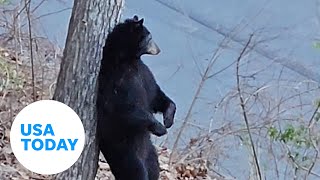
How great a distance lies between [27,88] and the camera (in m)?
6.82

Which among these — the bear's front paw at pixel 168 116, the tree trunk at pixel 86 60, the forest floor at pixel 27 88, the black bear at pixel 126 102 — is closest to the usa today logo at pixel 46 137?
the black bear at pixel 126 102

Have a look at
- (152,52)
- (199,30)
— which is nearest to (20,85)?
(152,52)

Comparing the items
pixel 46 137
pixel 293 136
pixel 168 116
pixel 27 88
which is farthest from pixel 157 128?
pixel 27 88

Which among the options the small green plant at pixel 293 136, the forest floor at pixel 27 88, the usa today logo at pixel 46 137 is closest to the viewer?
the usa today logo at pixel 46 137

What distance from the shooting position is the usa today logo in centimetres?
402

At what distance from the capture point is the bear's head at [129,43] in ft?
14.3

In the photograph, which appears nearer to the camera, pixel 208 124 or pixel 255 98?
pixel 255 98

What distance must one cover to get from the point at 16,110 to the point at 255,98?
192 cm

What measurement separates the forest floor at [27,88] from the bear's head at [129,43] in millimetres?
1955

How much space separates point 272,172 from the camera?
23.0 ft

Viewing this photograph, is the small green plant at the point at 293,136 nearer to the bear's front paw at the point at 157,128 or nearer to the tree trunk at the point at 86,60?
the bear's front paw at the point at 157,128

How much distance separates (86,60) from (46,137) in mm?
700

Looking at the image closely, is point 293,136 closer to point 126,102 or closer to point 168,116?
point 168,116

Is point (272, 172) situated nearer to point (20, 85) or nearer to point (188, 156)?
point (188, 156)
